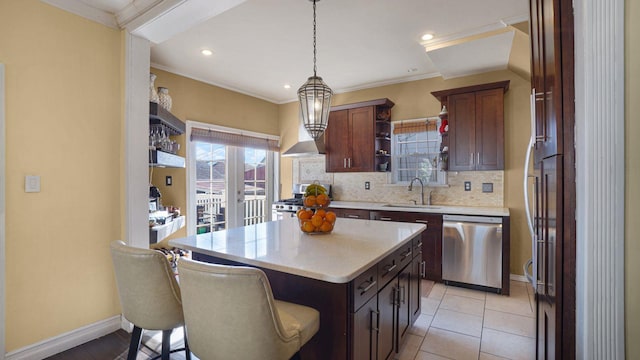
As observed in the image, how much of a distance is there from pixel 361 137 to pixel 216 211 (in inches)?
101

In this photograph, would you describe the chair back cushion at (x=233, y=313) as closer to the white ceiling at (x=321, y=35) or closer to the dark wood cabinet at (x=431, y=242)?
the white ceiling at (x=321, y=35)

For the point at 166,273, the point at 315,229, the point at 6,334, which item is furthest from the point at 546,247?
the point at 6,334

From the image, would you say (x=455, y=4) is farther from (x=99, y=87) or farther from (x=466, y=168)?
(x=99, y=87)

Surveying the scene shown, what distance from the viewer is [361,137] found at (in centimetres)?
445

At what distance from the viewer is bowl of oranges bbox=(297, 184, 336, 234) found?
2.12 meters

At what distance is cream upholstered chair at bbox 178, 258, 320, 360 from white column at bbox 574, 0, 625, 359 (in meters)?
0.97

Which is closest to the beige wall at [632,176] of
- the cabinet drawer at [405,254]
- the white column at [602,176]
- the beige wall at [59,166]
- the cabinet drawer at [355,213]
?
the white column at [602,176]

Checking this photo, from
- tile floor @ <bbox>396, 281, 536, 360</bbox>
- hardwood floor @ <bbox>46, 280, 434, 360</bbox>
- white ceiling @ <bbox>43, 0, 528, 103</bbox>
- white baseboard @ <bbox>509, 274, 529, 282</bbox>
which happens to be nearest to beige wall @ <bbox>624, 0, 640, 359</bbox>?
tile floor @ <bbox>396, 281, 536, 360</bbox>

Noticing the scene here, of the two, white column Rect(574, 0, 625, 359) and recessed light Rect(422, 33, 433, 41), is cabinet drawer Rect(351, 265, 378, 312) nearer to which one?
white column Rect(574, 0, 625, 359)

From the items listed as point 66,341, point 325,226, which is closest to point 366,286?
point 325,226

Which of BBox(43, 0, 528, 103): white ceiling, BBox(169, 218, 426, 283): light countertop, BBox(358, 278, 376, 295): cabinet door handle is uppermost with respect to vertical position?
BBox(43, 0, 528, 103): white ceiling

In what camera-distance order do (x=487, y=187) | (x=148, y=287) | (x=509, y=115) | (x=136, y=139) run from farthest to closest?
(x=487, y=187) < (x=509, y=115) < (x=136, y=139) < (x=148, y=287)

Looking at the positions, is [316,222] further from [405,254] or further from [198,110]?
[198,110]

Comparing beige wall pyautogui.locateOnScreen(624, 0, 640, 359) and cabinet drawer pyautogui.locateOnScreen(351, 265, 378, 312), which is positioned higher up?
beige wall pyautogui.locateOnScreen(624, 0, 640, 359)
